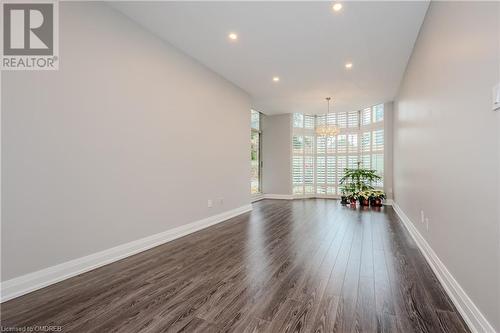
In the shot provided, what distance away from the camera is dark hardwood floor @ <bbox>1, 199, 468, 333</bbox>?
1.57m

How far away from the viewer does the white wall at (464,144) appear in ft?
4.40

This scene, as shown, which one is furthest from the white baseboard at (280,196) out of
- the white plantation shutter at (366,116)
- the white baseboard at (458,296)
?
the white baseboard at (458,296)

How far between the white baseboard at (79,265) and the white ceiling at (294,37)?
289cm

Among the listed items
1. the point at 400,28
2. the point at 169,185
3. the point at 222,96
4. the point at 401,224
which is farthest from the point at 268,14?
the point at 401,224

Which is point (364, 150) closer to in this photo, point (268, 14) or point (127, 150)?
point (268, 14)

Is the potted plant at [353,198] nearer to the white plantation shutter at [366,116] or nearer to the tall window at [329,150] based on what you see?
the tall window at [329,150]

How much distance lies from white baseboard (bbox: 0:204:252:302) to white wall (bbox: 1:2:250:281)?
0.07 m

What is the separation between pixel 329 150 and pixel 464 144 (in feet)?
21.7

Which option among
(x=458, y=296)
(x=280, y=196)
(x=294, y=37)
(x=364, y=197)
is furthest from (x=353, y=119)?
(x=458, y=296)

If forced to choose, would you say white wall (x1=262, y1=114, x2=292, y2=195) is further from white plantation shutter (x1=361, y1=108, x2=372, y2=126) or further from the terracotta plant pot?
white plantation shutter (x1=361, y1=108, x2=372, y2=126)

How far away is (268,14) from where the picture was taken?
2.75 m

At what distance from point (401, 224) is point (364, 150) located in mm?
3837

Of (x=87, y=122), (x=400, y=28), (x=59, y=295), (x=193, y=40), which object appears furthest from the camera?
(x=193, y=40)

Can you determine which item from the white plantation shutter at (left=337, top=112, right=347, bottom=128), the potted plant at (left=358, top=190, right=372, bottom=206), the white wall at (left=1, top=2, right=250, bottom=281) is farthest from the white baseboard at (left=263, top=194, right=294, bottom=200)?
the white wall at (left=1, top=2, right=250, bottom=281)
